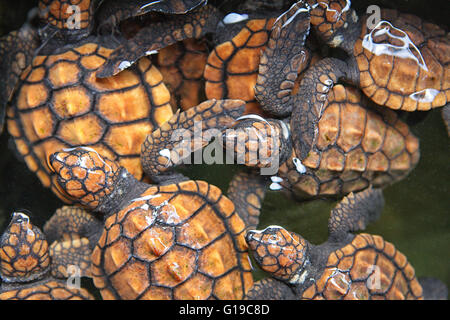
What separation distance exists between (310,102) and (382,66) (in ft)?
1.61

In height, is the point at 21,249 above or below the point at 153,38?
below

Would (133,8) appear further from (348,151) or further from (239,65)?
(348,151)

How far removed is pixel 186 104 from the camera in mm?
2238

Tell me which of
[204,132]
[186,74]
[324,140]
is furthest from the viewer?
[186,74]

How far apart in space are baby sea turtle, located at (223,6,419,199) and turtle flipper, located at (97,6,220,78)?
0.46 meters

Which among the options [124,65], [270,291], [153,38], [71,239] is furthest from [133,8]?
[270,291]

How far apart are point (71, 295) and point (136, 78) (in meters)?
1.27

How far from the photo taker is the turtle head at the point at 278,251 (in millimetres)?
1917

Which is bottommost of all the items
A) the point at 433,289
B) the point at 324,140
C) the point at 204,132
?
the point at 433,289

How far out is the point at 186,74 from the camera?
88.0 inches

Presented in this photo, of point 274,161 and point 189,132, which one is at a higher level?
point 189,132

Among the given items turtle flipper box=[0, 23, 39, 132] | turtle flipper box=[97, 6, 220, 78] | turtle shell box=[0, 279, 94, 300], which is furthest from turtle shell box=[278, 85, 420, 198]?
turtle flipper box=[0, 23, 39, 132]

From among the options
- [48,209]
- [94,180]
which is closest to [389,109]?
[94,180]

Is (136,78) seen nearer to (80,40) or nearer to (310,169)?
(80,40)
